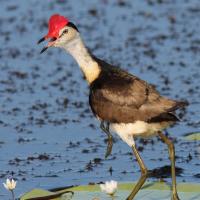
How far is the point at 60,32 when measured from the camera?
874 cm

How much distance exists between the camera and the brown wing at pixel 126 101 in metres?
8.18

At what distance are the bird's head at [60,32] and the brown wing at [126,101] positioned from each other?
1.81ft

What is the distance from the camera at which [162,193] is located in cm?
873

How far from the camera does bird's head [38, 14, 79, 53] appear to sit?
872 cm

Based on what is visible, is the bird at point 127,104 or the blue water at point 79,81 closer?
the bird at point 127,104

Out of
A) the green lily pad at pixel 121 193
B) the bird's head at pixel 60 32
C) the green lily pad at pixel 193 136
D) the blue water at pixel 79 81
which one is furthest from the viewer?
the green lily pad at pixel 193 136

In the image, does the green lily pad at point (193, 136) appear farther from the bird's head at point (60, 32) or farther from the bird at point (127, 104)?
the bird's head at point (60, 32)

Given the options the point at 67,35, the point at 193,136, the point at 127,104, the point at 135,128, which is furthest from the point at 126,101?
the point at 193,136

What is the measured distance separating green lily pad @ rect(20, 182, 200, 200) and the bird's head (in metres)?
1.43

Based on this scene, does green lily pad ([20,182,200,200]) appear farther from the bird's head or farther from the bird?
the bird's head

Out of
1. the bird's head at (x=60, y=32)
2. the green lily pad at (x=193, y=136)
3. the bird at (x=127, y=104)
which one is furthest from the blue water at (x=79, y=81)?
the bird's head at (x=60, y=32)

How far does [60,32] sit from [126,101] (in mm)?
1048

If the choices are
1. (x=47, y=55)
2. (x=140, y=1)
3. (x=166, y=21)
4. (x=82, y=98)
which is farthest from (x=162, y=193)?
(x=140, y=1)

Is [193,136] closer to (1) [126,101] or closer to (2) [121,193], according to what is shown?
(2) [121,193]
